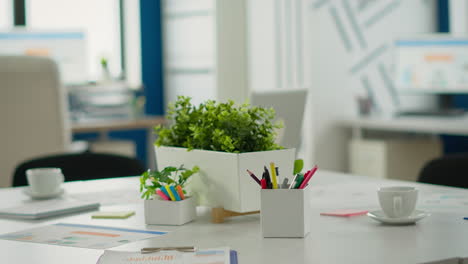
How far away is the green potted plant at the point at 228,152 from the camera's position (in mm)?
1455

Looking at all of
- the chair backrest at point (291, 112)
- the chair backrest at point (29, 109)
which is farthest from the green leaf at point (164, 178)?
the chair backrest at point (29, 109)

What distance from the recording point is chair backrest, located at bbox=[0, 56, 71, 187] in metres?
3.16

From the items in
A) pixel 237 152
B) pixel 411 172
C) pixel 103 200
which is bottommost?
pixel 411 172

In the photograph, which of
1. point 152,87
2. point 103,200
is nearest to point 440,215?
point 103,200

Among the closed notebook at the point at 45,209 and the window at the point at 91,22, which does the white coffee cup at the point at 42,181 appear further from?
the window at the point at 91,22

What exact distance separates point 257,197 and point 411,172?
3.53 metres

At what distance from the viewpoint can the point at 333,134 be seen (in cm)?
521

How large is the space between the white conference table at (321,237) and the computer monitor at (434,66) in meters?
3.31

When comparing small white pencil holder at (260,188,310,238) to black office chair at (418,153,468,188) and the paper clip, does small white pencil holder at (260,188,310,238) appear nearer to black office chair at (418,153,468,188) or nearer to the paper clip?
the paper clip

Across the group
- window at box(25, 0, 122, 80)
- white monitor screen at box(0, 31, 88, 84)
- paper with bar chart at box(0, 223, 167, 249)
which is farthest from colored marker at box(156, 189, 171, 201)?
window at box(25, 0, 122, 80)

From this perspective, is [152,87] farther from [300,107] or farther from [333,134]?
[300,107]

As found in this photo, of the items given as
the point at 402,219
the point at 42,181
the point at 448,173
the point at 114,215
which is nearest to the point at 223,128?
the point at 114,215

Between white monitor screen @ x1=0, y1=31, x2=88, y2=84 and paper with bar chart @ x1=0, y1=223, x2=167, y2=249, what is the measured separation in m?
4.12

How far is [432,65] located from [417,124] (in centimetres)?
71
